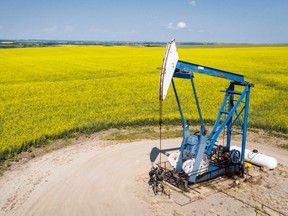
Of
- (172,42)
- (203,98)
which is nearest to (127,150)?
(172,42)

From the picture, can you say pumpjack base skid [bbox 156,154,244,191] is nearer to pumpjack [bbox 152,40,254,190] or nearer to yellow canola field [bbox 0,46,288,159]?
pumpjack [bbox 152,40,254,190]

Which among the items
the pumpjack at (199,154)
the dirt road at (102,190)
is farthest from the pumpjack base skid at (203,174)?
the dirt road at (102,190)

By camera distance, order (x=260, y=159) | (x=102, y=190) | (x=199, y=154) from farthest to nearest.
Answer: (x=260, y=159) < (x=102, y=190) < (x=199, y=154)

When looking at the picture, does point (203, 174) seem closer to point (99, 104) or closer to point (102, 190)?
point (102, 190)

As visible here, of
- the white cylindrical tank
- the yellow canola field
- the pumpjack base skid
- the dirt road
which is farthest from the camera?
the yellow canola field

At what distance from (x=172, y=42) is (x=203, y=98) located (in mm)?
18381

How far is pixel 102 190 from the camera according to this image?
12992mm

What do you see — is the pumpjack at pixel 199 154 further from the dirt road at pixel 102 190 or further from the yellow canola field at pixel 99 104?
the yellow canola field at pixel 99 104

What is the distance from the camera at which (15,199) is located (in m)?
12.3

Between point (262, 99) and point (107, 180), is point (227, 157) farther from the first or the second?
point (262, 99)

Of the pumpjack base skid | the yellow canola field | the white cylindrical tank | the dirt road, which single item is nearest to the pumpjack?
the pumpjack base skid

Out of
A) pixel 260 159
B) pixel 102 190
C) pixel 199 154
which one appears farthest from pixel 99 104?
pixel 199 154

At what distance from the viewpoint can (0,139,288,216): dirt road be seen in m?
11.6

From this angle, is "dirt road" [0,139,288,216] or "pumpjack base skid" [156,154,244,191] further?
"pumpjack base skid" [156,154,244,191]
